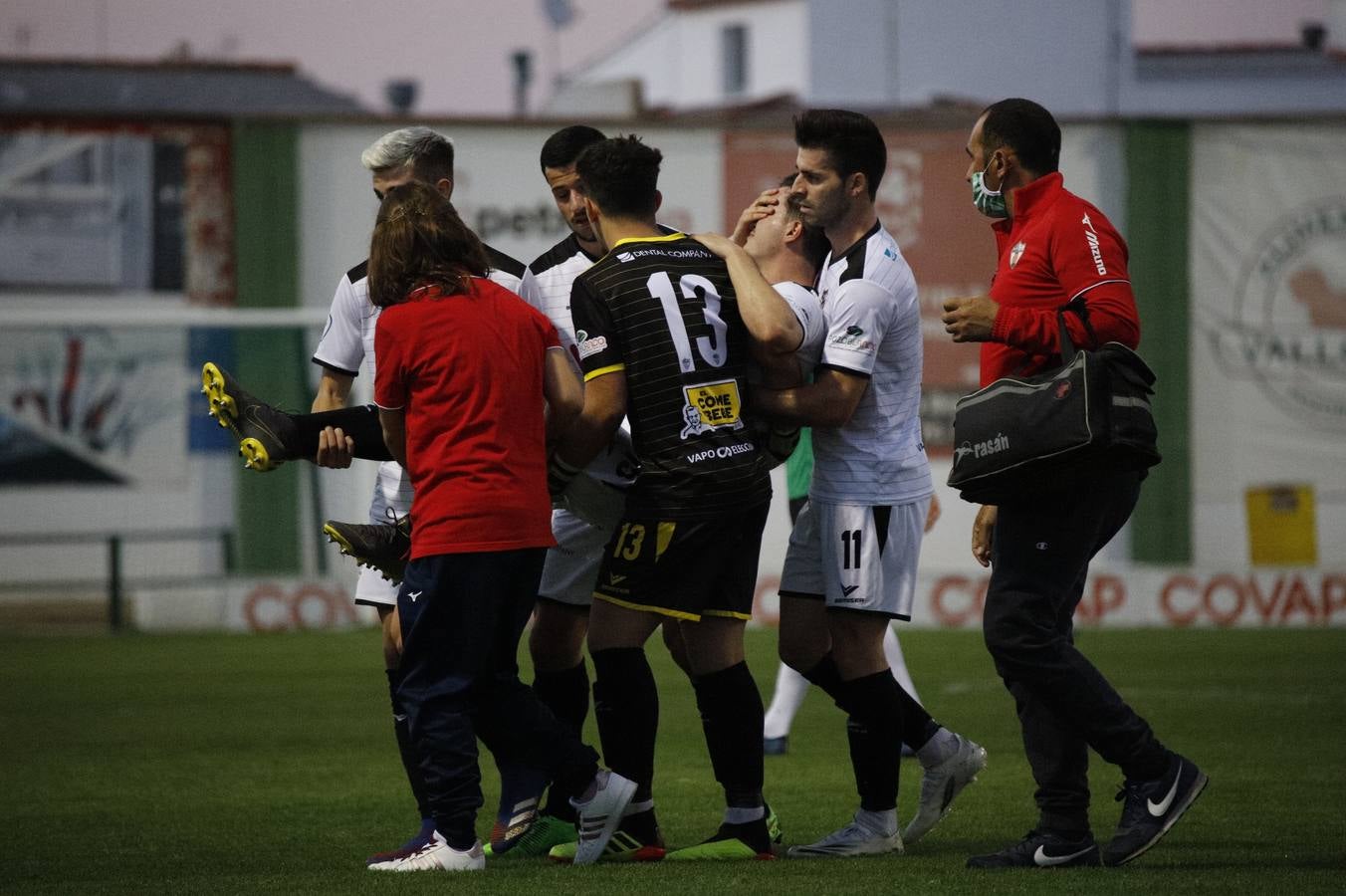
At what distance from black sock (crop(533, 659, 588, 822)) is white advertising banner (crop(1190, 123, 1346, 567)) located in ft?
51.7

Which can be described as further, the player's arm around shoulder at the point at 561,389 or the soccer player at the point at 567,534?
the soccer player at the point at 567,534

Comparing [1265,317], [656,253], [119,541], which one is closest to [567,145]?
[656,253]

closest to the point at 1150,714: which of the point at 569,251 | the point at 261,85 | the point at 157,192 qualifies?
the point at 569,251

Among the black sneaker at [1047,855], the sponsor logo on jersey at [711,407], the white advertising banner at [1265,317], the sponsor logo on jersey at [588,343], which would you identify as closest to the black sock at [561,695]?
the sponsor logo on jersey at [711,407]

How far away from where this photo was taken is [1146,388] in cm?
542

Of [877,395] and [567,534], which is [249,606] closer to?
[567,534]

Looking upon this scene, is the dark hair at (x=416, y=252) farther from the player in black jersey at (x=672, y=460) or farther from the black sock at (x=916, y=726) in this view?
the black sock at (x=916, y=726)

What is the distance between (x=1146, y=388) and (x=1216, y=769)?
3286mm

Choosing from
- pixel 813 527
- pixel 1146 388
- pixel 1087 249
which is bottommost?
pixel 813 527

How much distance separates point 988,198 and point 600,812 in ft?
7.29

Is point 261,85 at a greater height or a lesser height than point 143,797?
greater

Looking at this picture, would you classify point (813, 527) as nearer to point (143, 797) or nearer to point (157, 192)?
point (143, 797)

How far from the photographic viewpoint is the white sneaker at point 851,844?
232 inches

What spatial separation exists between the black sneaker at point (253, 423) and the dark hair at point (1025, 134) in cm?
229
